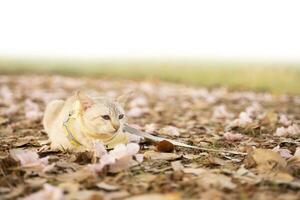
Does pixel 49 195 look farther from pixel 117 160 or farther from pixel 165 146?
pixel 165 146

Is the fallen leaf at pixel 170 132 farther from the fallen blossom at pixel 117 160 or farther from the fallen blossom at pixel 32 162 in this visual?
the fallen blossom at pixel 32 162

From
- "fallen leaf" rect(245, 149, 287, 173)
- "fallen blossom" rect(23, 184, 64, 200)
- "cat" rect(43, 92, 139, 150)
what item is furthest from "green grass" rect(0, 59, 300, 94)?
"fallen blossom" rect(23, 184, 64, 200)

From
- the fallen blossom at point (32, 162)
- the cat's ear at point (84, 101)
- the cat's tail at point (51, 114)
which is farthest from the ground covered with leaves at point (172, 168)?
→ the cat's ear at point (84, 101)

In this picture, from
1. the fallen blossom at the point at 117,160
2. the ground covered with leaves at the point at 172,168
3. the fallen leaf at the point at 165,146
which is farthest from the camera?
the fallen leaf at the point at 165,146

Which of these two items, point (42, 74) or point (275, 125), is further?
point (42, 74)

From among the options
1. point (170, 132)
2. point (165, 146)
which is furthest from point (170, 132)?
point (165, 146)

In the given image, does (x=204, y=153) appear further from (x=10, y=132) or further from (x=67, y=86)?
(x=67, y=86)

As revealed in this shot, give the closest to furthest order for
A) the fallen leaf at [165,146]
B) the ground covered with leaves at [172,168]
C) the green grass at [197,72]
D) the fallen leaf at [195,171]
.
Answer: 1. the ground covered with leaves at [172,168]
2. the fallen leaf at [195,171]
3. the fallen leaf at [165,146]
4. the green grass at [197,72]

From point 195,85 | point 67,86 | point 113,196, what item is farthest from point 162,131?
point 195,85
